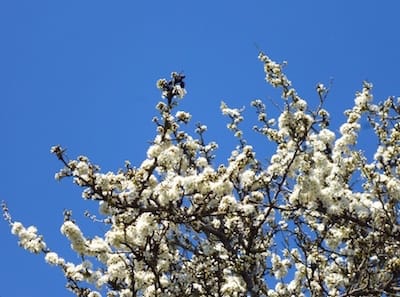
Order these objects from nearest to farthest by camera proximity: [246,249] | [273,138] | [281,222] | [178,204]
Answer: [178,204], [246,249], [273,138], [281,222]

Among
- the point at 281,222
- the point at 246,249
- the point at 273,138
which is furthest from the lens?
the point at 281,222

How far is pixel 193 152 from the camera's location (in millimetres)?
10555

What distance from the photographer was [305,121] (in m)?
7.90

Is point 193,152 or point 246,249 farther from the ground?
point 193,152

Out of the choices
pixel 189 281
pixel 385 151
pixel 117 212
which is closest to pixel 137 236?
pixel 117 212

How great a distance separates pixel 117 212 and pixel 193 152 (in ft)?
8.98

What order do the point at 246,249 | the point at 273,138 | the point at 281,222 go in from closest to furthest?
the point at 246,249 → the point at 273,138 → the point at 281,222

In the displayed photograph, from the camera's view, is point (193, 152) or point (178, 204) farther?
point (193, 152)

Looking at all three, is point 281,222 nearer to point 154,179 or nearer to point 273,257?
point 273,257

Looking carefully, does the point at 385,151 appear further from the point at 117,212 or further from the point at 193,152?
the point at 117,212

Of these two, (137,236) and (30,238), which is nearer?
(137,236)

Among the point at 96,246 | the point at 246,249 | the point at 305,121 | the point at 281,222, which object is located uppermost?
the point at 281,222

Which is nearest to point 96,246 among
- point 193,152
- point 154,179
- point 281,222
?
point 154,179

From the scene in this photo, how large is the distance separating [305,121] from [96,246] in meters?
3.25
